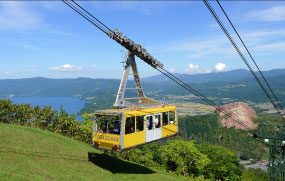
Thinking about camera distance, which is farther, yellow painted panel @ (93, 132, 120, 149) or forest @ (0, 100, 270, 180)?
forest @ (0, 100, 270, 180)

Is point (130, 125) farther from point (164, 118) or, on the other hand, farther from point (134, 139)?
point (164, 118)

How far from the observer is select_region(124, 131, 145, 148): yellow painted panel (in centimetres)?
2177

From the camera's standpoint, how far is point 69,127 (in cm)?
3831

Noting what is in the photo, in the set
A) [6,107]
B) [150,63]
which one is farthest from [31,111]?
[150,63]

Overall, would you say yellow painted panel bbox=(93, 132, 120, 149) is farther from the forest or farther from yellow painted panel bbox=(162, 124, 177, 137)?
the forest

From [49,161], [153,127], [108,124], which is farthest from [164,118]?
[49,161]

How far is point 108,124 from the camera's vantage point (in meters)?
22.5

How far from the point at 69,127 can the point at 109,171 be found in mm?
12428

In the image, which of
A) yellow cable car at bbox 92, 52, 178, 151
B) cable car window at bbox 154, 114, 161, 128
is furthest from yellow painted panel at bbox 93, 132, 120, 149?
cable car window at bbox 154, 114, 161, 128

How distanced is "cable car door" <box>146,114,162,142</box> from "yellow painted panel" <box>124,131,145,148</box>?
70 centimetres

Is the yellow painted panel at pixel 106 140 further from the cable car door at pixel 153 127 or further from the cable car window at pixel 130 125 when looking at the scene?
the cable car door at pixel 153 127

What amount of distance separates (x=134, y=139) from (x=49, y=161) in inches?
268

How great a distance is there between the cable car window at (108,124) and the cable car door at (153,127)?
8.73ft

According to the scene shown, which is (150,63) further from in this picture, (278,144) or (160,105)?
(278,144)
